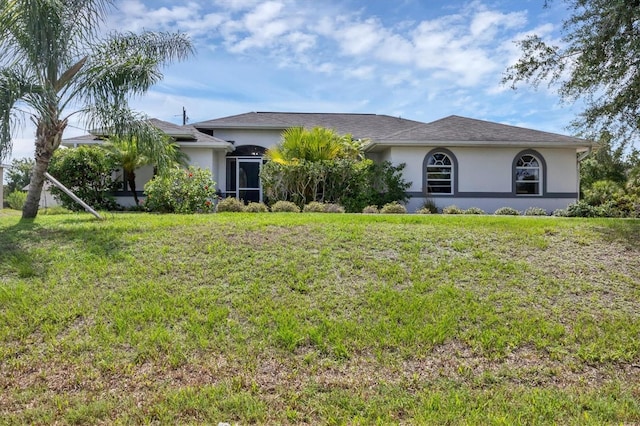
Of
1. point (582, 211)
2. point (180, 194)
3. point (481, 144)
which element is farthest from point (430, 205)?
point (180, 194)

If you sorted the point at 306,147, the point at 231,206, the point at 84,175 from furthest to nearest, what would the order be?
the point at 306,147 → the point at 84,175 → the point at 231,206

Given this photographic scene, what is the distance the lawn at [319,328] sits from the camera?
3895 mm

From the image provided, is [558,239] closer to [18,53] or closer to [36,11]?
[36,11]

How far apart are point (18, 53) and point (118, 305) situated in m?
7.18

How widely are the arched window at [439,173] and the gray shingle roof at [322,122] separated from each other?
363 cm

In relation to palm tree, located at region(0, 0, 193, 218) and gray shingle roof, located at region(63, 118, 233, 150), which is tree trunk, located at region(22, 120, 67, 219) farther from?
gray shingle roof, located at region(63, 118, 233, 150)

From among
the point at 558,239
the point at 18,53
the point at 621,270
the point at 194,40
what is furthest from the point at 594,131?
the point at 18,53

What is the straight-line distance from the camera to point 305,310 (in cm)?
539

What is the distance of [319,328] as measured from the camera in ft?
16.5

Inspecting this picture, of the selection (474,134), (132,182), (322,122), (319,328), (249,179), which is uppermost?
(322,122)

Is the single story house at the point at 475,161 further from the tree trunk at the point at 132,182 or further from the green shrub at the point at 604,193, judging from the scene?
the green shrub at the point at 604,193

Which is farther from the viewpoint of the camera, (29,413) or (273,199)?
(273,199)

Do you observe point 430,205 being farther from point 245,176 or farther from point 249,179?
point 245,176

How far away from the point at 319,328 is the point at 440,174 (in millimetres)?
13785
